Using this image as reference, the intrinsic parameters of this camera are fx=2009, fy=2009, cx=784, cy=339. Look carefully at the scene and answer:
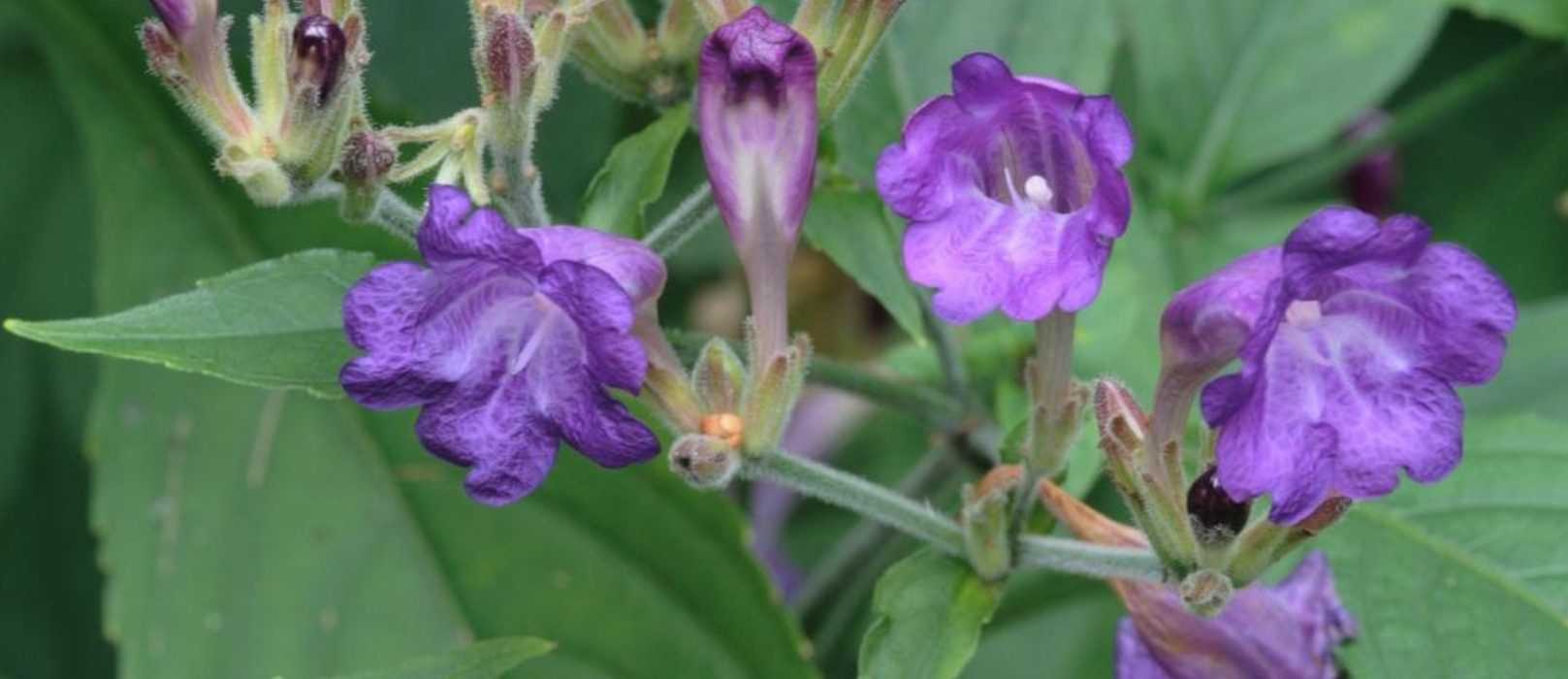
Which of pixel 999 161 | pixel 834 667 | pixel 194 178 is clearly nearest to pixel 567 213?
pixel 194 178

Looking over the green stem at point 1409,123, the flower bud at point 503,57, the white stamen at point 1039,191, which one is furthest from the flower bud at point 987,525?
the green stem at point 1409,123

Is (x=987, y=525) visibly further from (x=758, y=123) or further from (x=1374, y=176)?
(x=1374, y=176)

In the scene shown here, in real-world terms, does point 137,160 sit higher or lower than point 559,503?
higher

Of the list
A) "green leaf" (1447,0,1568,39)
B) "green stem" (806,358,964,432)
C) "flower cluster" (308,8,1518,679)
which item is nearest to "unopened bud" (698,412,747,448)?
"flower cluster" (308,8,1518,679)

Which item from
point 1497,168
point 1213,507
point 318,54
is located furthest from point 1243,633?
point 1497,168

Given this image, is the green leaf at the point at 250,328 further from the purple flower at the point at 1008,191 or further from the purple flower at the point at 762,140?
the purple flower at the point at 1008,191

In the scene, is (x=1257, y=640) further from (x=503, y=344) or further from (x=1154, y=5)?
(x=1154, y=5)

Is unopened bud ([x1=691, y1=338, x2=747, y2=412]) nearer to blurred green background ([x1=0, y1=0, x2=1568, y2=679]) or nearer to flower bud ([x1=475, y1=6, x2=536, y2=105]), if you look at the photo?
flower bud ([x1=475, y1=6, x2=536, y2=105])
